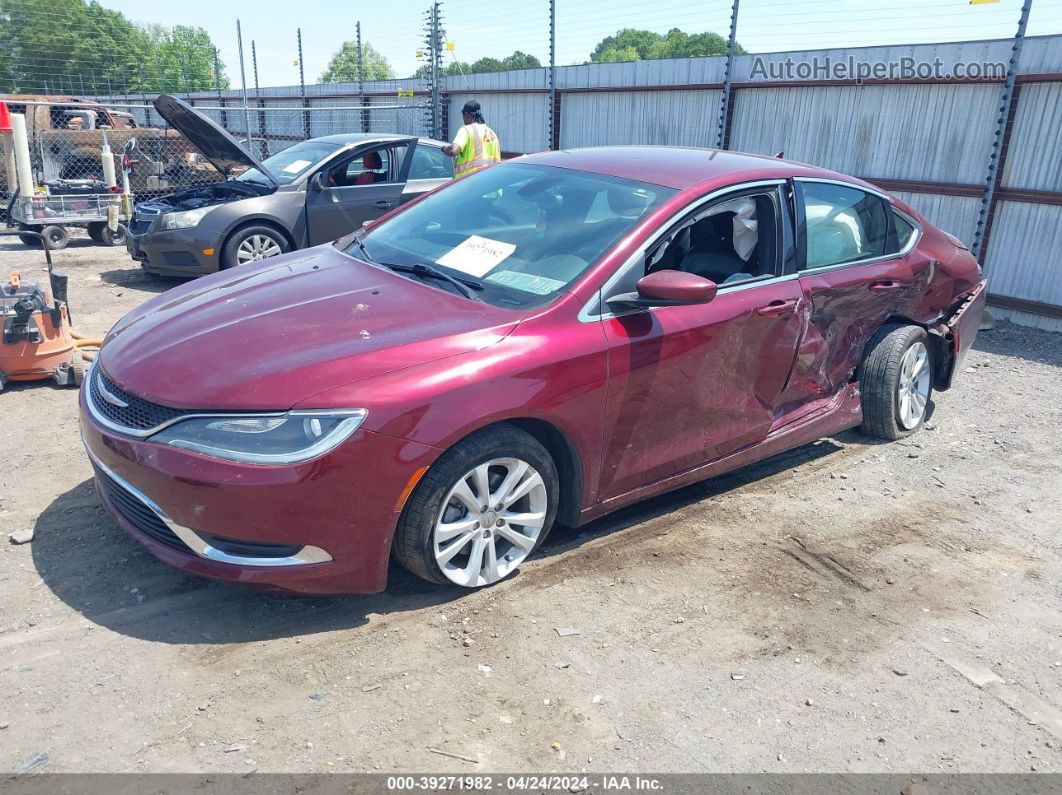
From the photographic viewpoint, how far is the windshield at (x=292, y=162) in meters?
9.27

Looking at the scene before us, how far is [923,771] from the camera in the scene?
280 centimetres

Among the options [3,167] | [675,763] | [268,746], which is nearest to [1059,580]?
[675,763]

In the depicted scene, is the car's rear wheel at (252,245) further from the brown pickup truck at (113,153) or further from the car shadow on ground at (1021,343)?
the car shadow on ground at (1021,343)

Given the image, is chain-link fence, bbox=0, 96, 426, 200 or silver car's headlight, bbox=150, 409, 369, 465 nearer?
silver car's headlight, bbox=150, 409, 369, 465

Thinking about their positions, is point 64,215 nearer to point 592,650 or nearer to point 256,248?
point 256,248

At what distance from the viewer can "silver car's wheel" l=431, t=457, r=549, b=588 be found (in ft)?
11.1

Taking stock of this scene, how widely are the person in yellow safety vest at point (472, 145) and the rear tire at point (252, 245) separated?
1.98 metres

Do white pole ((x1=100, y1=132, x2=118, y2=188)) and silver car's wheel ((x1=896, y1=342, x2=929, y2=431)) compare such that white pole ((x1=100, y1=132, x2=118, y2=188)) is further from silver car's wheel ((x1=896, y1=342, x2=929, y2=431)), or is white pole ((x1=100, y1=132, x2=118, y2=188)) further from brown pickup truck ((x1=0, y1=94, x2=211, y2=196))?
silver car's wheel ((x1=896, y1=342, x2=929, y2=431))

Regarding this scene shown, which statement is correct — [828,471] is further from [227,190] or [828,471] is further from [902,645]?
[227,190]

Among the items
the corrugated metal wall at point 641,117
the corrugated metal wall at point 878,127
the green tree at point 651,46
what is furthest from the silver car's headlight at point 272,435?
the green tree at point 651,46

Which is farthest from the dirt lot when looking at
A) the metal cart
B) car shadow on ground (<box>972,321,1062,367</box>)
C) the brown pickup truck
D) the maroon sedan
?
the brown pickup truck

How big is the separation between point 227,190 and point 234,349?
6539 millimetres

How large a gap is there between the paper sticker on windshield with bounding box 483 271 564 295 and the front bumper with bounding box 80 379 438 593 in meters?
0.96

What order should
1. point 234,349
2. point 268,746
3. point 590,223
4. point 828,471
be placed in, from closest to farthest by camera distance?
point 268,746
point 234,349
point 590,223
point 828,471
